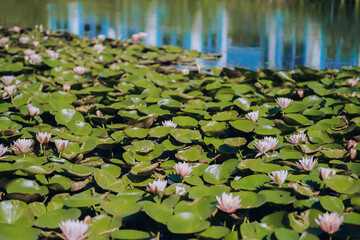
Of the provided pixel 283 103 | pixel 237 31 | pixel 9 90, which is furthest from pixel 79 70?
pixel 237 31

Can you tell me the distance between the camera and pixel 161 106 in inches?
80.7

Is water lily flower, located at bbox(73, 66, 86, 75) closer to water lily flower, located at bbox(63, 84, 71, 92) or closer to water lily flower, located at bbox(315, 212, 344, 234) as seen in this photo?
water lily flower, located at bbox(63, 84, 71, 92)

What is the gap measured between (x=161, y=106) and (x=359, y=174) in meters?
1.14

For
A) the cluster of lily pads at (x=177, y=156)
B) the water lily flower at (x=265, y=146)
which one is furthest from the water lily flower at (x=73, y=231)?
the water lily flower at (x=265, y=146)

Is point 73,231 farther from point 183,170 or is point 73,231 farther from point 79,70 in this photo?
point 79,70

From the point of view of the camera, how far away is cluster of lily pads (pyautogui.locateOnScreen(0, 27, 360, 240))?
1108mm

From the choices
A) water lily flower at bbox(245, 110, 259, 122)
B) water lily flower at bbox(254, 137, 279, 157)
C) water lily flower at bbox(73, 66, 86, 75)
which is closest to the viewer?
water lily flower at bbox(254, 137, 279, 157)

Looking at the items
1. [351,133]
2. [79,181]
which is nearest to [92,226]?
[79,181]

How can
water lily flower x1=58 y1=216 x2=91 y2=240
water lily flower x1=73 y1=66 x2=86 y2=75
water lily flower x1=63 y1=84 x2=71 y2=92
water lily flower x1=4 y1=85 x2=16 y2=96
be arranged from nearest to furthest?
water lily flower x1=58 y1=216 x2=91 y2=240
water lily flower x1=4 y1=85 x2=16 y2=96
water lily flower x1=63 y1=84 x2=71 y2=92
water lily flower x1=73 y1=66 x2=86 y2=75

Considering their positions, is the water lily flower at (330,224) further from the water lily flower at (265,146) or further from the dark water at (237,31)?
the dark water at (237,31)

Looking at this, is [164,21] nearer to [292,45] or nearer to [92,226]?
[292,45]

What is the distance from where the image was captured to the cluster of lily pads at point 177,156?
1108mm

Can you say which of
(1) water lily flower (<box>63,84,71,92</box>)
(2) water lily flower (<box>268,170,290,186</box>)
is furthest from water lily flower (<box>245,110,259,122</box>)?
(1) water lily flower (<box>63,84,71,92</box>)

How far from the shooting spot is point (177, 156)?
1567mm
